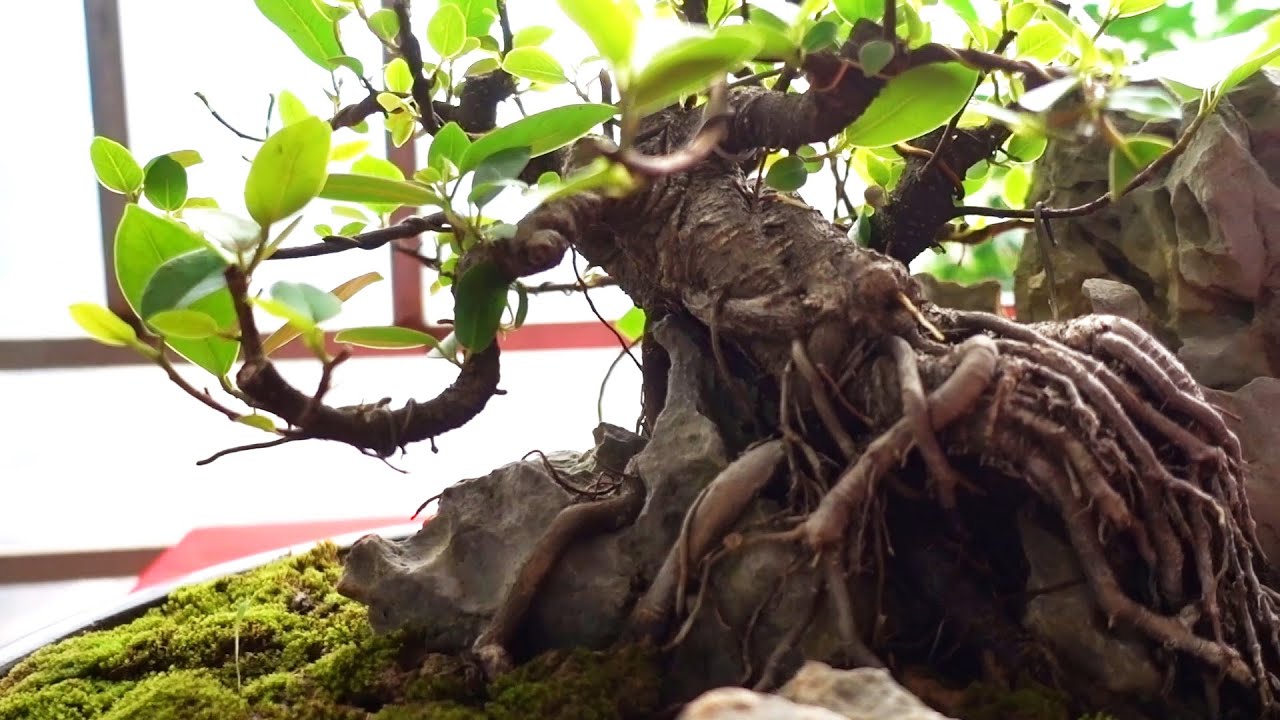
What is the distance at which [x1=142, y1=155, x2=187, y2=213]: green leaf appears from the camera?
590 millimetres

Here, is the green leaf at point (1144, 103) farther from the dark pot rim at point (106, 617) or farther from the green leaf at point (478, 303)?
the dark pot rim at point (106, 617)

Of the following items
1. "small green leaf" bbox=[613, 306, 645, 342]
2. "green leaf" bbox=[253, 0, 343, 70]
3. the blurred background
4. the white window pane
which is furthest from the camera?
the white window pane

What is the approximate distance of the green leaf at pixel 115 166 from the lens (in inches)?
23.7

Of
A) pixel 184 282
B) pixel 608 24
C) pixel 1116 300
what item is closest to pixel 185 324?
pixel 184 282

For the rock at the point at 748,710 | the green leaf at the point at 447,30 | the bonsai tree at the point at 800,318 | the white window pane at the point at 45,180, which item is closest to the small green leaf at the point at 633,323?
the bonsai tree at the point at 800,318

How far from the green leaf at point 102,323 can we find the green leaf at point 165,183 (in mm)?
84

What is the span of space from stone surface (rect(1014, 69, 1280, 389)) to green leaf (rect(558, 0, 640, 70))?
61cm

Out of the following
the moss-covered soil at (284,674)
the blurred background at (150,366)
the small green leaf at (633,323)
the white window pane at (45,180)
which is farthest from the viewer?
the white window pane at (45,180)

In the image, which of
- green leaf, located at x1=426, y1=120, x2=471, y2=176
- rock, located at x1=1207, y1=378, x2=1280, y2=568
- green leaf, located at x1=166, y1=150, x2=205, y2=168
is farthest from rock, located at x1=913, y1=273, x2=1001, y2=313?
green leaf, located at x1=166, y1=150, x2=205, y2=168

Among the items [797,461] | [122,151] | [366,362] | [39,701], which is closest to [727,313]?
[797,461]

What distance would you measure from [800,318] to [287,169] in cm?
33

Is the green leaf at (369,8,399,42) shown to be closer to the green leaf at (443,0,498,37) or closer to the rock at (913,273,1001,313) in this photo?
the green leaf at (443,0,498,37)

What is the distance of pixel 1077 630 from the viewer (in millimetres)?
551

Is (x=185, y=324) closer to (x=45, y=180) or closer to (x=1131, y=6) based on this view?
(x=1131, y=6)
